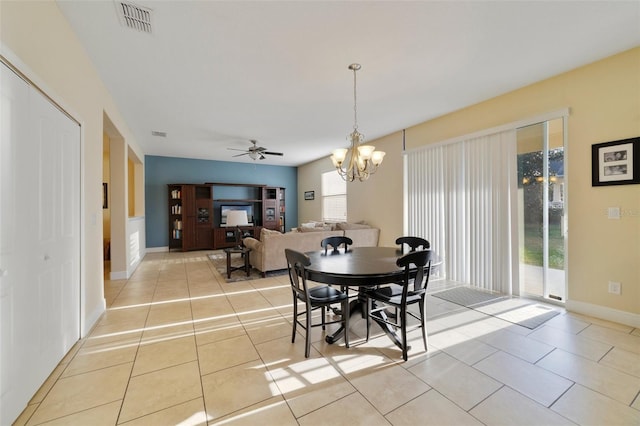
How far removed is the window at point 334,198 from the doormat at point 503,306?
379 centimetres

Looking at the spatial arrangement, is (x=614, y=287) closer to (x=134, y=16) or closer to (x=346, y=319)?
(x=346, y=319)

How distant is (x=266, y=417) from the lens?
1.55 metres

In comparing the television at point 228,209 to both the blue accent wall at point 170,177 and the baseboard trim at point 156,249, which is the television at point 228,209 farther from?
the baseboard trim at point 156,249

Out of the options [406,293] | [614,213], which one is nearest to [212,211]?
[406,293]

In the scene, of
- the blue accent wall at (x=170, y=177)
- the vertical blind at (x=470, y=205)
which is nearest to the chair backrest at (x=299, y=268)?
the vertical blind at (x=470, y=205)

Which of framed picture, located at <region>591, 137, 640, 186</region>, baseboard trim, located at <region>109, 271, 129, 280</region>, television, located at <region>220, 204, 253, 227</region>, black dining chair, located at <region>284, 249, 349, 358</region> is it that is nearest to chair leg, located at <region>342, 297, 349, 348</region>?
black dining chair, located at <region>284, 249, 349, 358</region>

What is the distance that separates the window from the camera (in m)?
7.25

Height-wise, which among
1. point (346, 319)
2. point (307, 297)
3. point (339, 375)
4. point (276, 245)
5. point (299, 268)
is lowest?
point (339, 375)

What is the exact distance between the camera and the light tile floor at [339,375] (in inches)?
61.6

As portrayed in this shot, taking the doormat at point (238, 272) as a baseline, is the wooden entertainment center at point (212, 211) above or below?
above

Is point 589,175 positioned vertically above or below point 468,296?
above

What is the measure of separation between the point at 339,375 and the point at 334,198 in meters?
5.88

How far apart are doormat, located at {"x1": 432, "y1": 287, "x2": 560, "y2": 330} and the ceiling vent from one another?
4.33m

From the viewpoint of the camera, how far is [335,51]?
8.41ft
